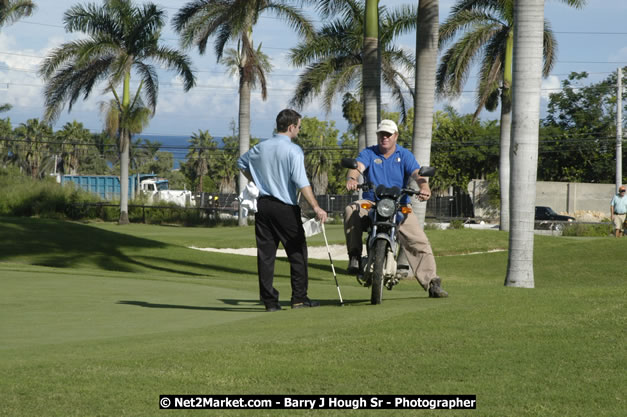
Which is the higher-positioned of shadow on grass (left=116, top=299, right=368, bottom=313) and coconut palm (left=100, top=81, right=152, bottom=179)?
coconut palm (left=100, top=81, right=152, bottom=179)

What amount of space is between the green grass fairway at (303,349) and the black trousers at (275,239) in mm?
392

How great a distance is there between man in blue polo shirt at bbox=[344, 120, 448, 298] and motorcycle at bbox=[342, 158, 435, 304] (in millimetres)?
149

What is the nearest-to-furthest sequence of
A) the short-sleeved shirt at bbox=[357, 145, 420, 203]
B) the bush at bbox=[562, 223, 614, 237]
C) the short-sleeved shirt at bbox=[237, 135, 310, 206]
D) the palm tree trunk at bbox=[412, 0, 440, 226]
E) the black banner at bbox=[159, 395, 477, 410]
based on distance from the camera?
the black banner at bbox=[159, 395, 477, 410]
the short-sleeved shirt at bbox=[237, 135, 310, 206]
the short-sleeved shirt at bbox=[357, 145, 420, 203]
the palm tree trunk at bbox=[412, 0, 440, 226]
the bush at bbox=[562, 223, 614, 237]

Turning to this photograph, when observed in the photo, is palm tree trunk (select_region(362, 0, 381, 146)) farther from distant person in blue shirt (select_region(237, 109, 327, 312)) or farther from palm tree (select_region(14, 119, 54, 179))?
palm tree (select_region(14, 119, 54, 179))

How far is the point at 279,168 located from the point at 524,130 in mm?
5772

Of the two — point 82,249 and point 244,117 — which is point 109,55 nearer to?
point 244,117

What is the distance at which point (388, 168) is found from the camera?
934 centimetres

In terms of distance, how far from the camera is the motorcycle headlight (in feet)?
28.8

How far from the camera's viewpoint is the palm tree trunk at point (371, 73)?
2230 centimetres

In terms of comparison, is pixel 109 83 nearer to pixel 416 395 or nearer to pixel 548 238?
pixel 548 238

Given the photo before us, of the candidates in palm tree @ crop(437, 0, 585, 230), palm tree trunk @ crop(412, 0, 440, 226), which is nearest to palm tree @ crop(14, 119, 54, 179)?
palm tree @ crop(437, 0, 585, 230)

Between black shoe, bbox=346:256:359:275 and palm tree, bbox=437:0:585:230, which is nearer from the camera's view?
black shoe, bbox=346:256:359:275

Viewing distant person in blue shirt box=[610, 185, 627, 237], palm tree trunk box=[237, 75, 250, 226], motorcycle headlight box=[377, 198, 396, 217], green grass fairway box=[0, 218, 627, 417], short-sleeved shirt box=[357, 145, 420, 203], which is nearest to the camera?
green grass fairway box=[0, 218, 627, 417]

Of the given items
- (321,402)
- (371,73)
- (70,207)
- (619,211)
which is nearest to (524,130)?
(321,402)
